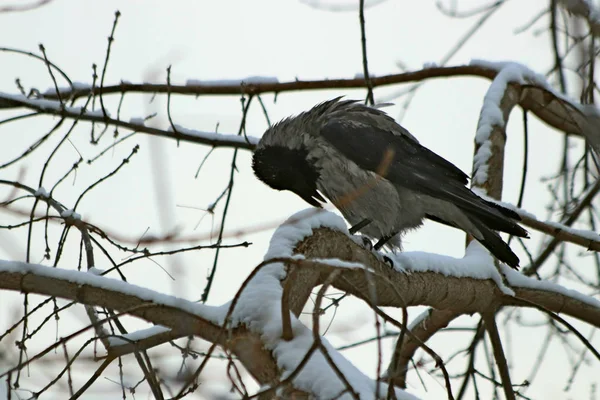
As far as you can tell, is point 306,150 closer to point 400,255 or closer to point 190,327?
point 400,255

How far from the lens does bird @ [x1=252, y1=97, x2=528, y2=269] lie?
485 cm

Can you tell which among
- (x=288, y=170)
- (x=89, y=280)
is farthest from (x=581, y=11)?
(x=288, y=170)

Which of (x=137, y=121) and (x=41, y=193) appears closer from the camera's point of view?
(x=41, y=193)

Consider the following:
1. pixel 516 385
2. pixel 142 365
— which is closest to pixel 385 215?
pixel 516 385

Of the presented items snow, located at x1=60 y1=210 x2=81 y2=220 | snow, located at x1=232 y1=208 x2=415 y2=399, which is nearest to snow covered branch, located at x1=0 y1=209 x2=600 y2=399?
snow, located at x1=232 y1=208 x2=415 y2=399

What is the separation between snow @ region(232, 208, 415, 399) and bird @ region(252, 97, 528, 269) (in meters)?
1.96

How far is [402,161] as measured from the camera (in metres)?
5.02

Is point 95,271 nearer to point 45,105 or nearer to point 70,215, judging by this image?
point 70,215

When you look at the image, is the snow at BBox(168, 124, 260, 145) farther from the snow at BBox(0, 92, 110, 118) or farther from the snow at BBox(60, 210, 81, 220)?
the snow at BBox(60, 210, 81, 220)

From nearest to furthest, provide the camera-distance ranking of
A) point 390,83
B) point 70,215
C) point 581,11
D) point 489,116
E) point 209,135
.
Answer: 1. point 581,11
2. point 70,215
3. point 489,116
4. point 209,135
5. point 390,83

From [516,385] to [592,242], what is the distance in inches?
40.1

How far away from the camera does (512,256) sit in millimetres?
4371

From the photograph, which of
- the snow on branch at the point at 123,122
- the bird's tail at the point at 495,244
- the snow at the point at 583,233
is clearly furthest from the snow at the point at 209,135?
the snow at the point at 583,233

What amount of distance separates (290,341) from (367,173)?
8.71 ft
